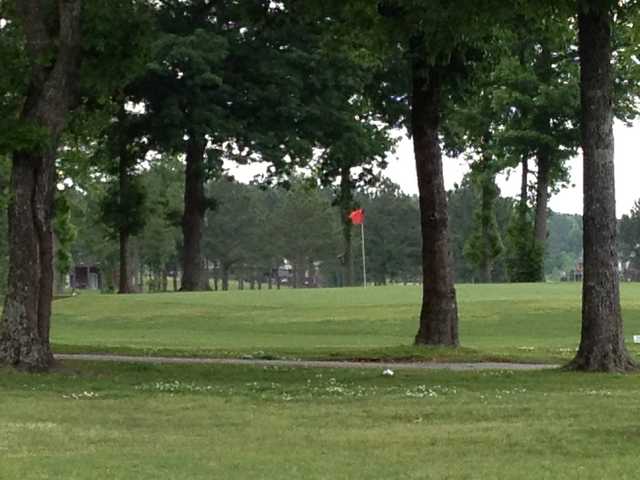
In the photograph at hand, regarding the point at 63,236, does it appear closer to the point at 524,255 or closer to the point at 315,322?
the point at 524,255

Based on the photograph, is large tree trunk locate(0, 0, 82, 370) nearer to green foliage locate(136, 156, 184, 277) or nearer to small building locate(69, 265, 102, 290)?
green foliage locate(136, 156, 184, 277)

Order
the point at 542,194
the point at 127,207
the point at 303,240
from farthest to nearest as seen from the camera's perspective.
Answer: the point at 303,240 → the point at 542,194 → the point at 127,207

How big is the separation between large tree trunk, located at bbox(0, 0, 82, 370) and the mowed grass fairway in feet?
2.37

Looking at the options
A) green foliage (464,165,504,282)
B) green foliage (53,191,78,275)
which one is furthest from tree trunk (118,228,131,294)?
green foliage (464,165,504,282)

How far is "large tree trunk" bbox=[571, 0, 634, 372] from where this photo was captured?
16.4 m

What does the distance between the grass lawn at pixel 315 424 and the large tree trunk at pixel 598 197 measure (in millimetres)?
1147

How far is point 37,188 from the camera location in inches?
648

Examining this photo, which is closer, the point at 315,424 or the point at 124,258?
the point at 315,424

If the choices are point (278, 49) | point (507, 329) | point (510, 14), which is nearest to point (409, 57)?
point (510, 14)

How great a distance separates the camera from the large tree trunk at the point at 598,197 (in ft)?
53.9

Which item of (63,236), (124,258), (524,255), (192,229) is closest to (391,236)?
(63,236)

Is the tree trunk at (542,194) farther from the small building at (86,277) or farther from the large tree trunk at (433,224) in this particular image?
the small building at (86,277)

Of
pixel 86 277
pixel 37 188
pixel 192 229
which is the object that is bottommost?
pixel 86 277

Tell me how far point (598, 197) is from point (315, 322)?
15024 mm
